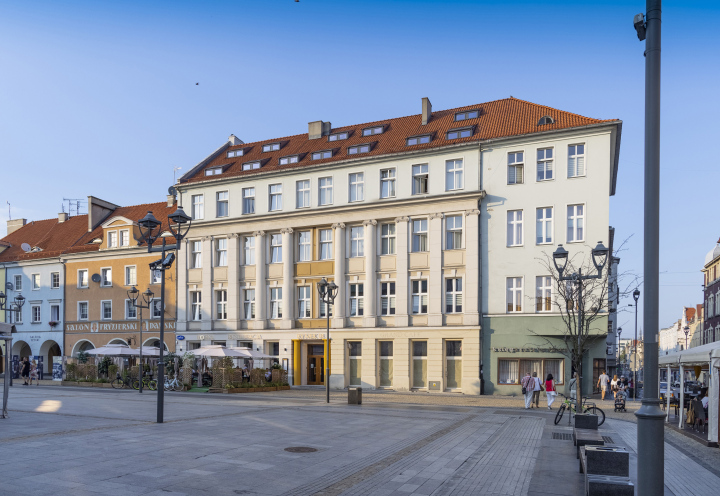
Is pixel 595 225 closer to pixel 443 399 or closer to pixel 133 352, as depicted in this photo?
pixel 443 399

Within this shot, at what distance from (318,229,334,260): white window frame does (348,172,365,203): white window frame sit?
288 cm

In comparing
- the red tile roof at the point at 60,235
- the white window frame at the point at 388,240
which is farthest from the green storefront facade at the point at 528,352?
the red tile roof at the point at 60,235

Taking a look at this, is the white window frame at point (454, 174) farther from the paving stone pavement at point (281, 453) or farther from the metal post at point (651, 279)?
the metal post at point (651, 279)

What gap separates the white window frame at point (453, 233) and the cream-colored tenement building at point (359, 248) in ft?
0.22

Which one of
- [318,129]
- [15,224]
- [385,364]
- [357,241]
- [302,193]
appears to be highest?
[318,129]

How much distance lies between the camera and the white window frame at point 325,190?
42.9 m

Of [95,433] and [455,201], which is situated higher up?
[455,201]

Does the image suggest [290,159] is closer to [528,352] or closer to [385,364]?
[385,364]

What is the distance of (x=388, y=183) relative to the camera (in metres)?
41.1

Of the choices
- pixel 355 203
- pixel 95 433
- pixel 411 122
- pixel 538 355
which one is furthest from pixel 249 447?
pixel 411 122

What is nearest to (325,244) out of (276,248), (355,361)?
(276,248)

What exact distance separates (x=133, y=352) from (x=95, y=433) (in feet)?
88.7

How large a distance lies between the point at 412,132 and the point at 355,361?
16.3 metres

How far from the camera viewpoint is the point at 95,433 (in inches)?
632
